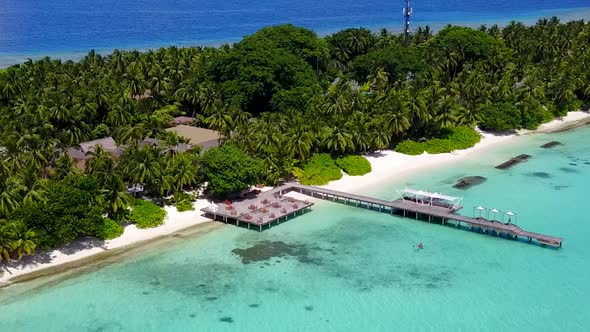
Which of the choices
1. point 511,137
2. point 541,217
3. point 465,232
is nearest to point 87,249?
point 465,232

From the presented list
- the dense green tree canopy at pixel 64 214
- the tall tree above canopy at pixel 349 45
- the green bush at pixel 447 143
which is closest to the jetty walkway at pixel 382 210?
the dense green tree canopy at pixel 64 214

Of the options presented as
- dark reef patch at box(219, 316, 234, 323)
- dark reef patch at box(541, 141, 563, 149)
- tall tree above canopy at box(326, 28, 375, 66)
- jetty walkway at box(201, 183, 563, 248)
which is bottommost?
dark reef patch at box(219, 316, 234, 323)

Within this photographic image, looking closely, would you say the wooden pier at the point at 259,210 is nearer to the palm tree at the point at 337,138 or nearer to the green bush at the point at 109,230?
the green bush at the point at 109,230

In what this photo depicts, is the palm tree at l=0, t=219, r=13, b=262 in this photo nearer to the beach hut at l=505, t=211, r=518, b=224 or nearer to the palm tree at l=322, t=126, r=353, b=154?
the palm tree at l=322, t=126, r=353, b=154

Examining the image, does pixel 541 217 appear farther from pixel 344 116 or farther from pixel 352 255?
pixel 344 116

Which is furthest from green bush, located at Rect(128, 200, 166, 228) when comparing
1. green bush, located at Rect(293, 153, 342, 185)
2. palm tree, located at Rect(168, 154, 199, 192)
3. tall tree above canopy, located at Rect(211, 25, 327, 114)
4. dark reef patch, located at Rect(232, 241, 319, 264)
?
tall tree above canopy, located at Rect(211, 25, 327, 114)

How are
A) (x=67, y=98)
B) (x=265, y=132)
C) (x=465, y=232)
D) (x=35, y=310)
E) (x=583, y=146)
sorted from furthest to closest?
(x=583, y=146) → (x=67, y=98) → (x=265, y=132) → (x=465, y=232) → (x=35, y=310)
